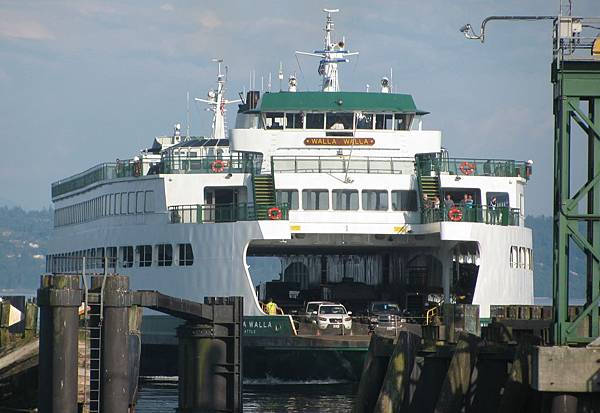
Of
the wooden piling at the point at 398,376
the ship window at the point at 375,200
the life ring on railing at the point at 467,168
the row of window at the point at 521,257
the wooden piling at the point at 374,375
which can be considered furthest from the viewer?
the life ring on railing at the point at 467,168

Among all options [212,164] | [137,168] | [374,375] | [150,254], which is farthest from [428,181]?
[374,375]

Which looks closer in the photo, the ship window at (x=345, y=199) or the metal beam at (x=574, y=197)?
the metal beam at (x=574, y=197)

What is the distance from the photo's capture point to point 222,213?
45.2 m

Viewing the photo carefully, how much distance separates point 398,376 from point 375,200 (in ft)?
63.0

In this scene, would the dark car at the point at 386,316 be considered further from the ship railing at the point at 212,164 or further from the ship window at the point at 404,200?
the ship railing at the point at 212,164

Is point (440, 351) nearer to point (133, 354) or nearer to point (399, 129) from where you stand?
point (133, 354)

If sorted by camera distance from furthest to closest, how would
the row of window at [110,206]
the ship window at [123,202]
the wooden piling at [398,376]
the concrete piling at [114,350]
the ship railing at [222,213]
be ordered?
the ship window at [123,202] → the row of window at [110,206] → the ship railing at [222,213] → the concrete piling at [114,350] → the wooden piling at [398,376]

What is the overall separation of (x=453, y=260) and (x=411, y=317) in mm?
4605

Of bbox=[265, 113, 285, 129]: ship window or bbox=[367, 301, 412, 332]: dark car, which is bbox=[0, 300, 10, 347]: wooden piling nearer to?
bbox=[367, 301, 412, 332]: dark car

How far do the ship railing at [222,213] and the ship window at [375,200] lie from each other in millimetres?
2669

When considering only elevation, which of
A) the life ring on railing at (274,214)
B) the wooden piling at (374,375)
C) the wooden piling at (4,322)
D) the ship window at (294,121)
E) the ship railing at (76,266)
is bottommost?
the wooden piling at (374,375)

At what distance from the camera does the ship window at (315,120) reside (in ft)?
162

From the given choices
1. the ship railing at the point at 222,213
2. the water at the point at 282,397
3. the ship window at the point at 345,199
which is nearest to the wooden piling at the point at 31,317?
the water at the point at 282,397

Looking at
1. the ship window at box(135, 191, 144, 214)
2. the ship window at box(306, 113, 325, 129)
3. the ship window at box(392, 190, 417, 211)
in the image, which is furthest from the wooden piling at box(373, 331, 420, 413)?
the ship window at box(135, 191, 144, 214)
